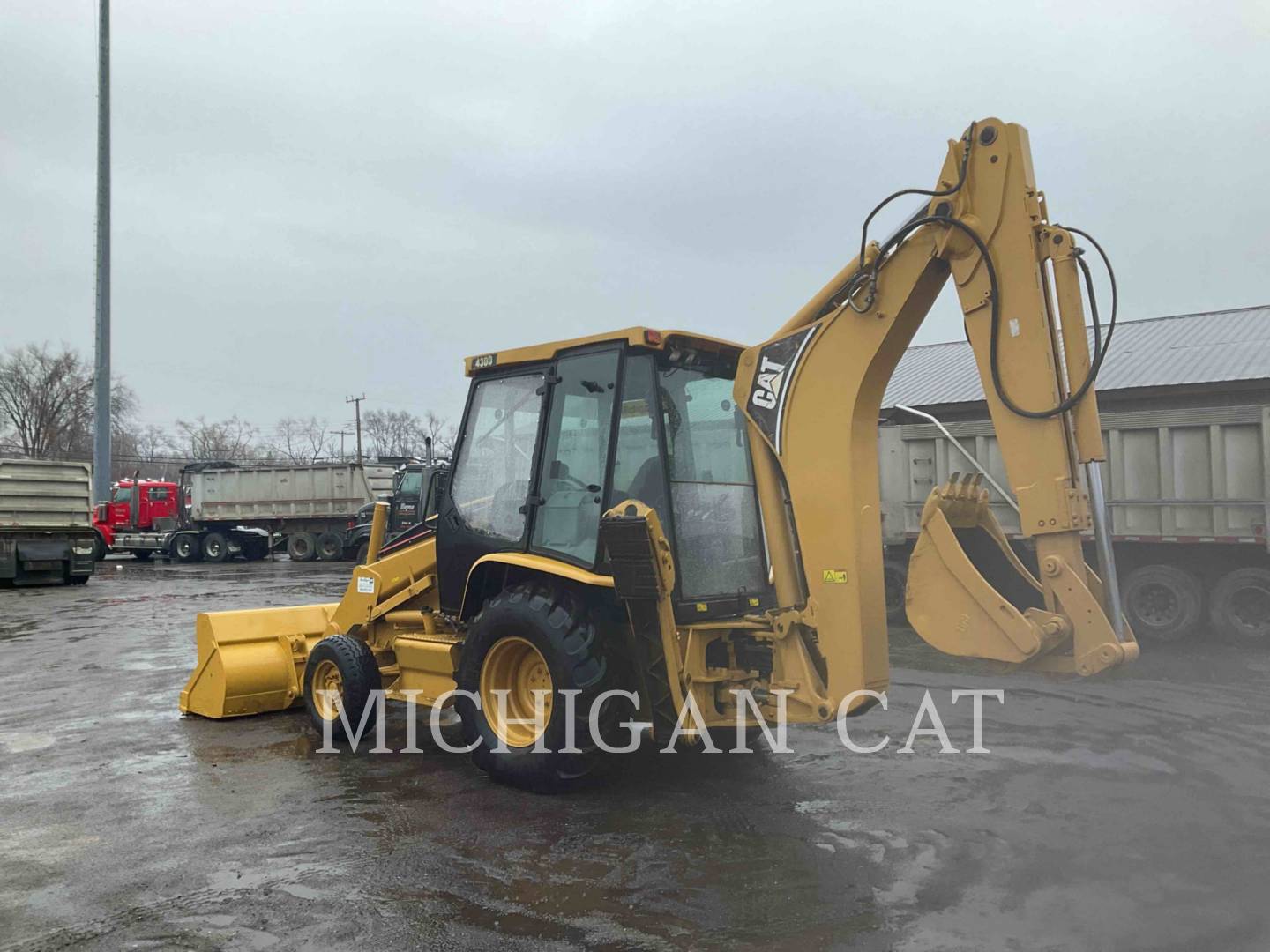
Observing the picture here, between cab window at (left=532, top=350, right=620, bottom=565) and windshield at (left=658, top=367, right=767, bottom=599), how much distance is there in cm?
36

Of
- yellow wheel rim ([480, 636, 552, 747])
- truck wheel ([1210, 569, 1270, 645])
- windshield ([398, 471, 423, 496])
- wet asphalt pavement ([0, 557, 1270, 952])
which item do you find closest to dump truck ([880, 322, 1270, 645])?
truck wheel ([1210, 569, 1270, 645])

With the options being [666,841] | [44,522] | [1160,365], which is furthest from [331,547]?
[666,841]

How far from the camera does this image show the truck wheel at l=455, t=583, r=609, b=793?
16.5 ft

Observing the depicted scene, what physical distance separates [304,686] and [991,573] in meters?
4.72

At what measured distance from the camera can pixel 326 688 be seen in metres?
6.87

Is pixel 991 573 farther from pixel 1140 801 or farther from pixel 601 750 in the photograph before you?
pixel 601 750

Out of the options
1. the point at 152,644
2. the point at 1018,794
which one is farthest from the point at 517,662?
the point at 152,644

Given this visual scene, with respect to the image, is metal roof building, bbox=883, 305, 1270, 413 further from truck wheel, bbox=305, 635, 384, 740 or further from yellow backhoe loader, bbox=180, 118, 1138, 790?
truck wheel, bbox=305, 635, 384, 740

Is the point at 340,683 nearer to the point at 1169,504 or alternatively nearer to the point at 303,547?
the point at 1169,504

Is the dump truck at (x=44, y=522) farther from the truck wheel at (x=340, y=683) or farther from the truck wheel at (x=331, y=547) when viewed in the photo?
the truck wheel at (x=340, y=683)

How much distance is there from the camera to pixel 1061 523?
4320 mm

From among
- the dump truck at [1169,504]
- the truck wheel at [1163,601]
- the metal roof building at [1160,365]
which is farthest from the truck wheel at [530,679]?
the metal roof building at [1160,365]

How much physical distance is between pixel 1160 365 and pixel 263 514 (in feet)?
77.4

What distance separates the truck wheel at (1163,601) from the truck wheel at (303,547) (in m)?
23.3
